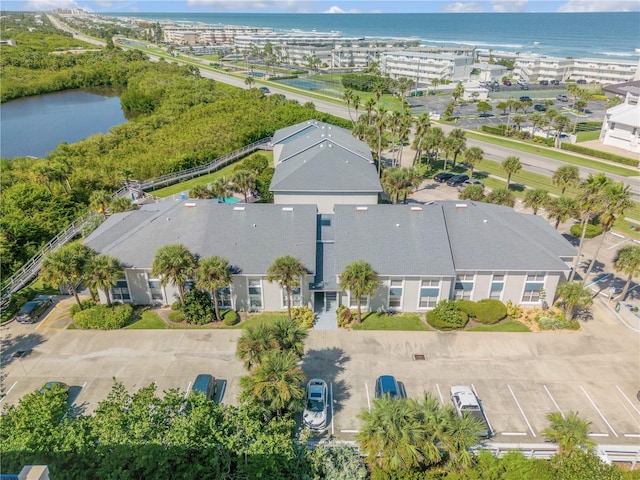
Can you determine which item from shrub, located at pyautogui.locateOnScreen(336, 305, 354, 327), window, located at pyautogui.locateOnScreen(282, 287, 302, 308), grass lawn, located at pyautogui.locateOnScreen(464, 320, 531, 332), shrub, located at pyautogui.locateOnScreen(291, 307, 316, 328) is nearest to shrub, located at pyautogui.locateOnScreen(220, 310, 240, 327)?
window, located at pyautogui.locateOnScreen(282, 287, 302, 308)

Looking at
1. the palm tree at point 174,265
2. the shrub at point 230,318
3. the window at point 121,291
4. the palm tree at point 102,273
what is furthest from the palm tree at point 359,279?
the window at point 121,291

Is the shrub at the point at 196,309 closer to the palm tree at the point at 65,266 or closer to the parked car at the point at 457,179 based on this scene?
the palm tree at the point at 65,266

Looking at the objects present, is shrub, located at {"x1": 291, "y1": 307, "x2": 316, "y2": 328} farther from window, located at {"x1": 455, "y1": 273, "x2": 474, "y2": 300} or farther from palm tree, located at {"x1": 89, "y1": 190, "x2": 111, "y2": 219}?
palm tree, located at {"x1": 89, "y1": 190, "x2": 111, "y2": 219}

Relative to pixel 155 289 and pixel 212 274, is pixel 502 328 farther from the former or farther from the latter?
pixel 155 289

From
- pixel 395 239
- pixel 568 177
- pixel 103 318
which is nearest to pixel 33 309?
pixel 103 318

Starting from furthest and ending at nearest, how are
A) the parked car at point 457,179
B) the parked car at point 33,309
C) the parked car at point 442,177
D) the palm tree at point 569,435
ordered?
the parked car at point 442,177
the parked car at point 457,179
the parked car at point 33,309
the palm tree at point 569,435

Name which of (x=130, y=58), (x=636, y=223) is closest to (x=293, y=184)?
(x=636, y=223)

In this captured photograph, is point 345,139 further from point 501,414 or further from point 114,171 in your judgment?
point 501,414
